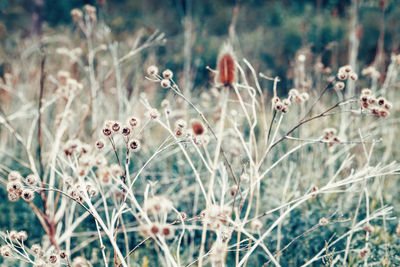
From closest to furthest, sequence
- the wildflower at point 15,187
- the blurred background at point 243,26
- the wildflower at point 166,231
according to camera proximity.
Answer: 1. the wildflower at point 166,231
2. the wildflower at point 15,187
3. the blurred background at point 243,26

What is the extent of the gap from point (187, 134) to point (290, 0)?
11.4m

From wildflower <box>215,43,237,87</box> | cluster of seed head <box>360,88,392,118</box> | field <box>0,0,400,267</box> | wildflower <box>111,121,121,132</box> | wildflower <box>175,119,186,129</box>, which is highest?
wildflower <box>215,43,237,87</box>

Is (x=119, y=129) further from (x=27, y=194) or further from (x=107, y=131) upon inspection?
(x=27, y=194)

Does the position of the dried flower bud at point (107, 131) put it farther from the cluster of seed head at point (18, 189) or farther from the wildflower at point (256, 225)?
the wildflower at point (256, 225)

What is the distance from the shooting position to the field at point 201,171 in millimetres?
1032

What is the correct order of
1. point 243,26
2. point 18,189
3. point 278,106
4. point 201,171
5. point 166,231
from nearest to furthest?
point 166,231 < point 18,189 < point 278,106 < point 201,171 < point 243,26

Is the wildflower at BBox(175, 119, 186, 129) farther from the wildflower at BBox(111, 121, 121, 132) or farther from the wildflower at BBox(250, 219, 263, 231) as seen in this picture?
the wildflower at BBox(250, 219, 263, 231)

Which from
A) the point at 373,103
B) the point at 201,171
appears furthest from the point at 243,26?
the point at 373,103

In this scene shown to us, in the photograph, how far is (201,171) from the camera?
2.74 meters

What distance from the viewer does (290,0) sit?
11391 millimetres

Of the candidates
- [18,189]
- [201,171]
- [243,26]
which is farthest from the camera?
[243,26]

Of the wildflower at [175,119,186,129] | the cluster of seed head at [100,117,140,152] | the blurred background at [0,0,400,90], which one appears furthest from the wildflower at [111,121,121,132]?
the blurred background at [0,0,400,90]

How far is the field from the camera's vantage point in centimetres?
103

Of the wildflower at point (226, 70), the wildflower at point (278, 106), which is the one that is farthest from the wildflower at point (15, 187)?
the wildflower at point (278, 106)
